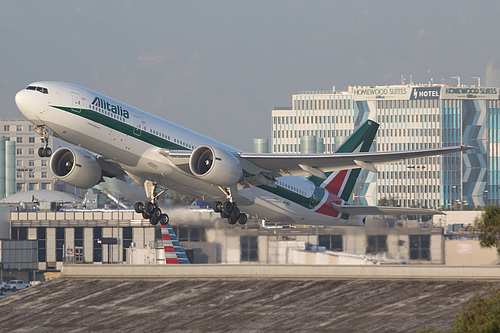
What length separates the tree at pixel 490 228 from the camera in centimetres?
2531

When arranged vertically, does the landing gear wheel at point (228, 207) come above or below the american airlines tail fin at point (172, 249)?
above

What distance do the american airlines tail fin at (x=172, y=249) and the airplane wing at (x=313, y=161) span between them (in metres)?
12.7

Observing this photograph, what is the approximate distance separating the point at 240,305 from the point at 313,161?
12866mm

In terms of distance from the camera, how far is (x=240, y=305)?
148ft

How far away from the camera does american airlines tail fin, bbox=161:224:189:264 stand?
66.6 metres

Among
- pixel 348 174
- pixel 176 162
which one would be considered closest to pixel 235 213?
pixel 176 162

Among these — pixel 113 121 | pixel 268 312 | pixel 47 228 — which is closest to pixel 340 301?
pixel 268 312

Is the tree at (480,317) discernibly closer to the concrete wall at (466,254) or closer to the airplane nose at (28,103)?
the concrete wall at (466,254)

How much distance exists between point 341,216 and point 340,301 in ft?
65.4

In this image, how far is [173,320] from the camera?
4378 centimetres

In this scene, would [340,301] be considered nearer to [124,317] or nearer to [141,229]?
[124,317]

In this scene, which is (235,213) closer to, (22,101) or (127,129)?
(127,129)

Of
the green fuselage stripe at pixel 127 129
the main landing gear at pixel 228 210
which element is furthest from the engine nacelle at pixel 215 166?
the main landing gear at pixel 228 210

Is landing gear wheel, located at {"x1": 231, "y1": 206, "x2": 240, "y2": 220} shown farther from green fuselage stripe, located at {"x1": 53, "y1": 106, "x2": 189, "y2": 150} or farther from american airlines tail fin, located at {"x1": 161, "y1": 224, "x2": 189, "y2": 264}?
american airlines tail fin, located at {"x1": 161, "y1": 224, "x2": 189, "y2": 264}
